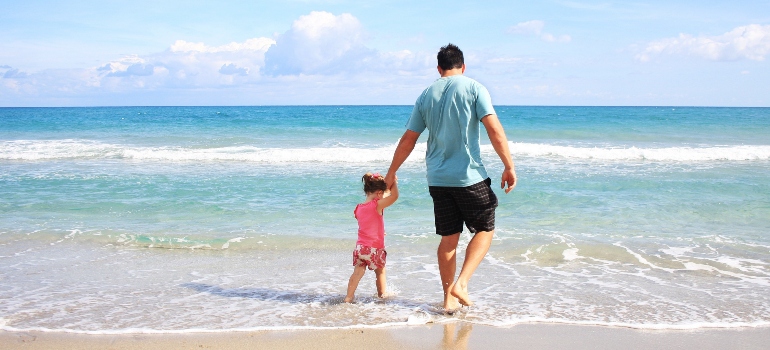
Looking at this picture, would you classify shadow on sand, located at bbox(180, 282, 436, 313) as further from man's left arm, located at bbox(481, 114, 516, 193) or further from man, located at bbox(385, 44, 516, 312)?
man's left arm, located at bbox(481, 114, 516, 193)

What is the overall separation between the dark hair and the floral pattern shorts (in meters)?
1.46

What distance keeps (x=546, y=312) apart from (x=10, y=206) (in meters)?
7.91

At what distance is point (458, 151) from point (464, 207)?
0.38 metres

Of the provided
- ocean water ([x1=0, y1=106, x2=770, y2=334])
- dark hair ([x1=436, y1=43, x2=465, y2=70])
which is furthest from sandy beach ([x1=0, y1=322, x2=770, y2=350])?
dark hair ([x1=436, y1=43, x2=465, y2=70])

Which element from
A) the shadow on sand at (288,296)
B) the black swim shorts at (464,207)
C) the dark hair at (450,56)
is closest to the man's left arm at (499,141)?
the black swim shorts at (464,207)

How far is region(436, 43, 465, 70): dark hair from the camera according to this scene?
13.1 feet

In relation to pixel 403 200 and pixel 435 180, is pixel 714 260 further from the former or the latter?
pixel 403 200

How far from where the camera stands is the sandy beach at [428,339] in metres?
3.72

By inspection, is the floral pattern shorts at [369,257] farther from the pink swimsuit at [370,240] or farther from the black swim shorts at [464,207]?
the black swim shorts at [464,207]

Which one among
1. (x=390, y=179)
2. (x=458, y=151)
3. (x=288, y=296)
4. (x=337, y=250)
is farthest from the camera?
(x=337, y=250)

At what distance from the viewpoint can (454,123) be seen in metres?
3.88

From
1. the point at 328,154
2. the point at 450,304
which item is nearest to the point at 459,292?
the point at 450,304

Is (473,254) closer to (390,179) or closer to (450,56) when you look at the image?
(390,179)

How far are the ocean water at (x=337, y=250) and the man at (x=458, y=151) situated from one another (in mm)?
637
